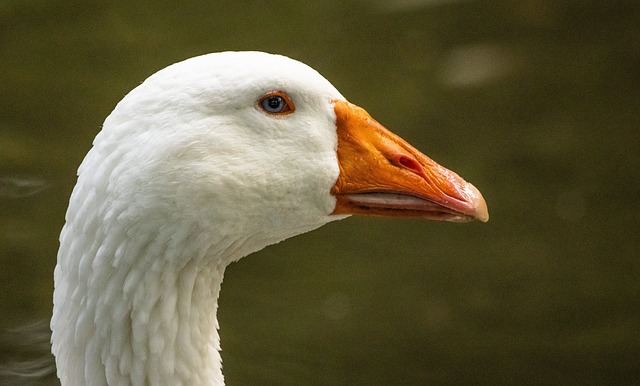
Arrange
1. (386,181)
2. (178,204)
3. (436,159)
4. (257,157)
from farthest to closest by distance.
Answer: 1. (436,159)
2. (386,181)
3. (257,157)
4. (178,204)

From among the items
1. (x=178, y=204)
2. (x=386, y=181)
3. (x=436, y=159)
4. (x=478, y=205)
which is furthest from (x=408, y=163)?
(x=436, y=159)

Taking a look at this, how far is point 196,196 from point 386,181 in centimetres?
59

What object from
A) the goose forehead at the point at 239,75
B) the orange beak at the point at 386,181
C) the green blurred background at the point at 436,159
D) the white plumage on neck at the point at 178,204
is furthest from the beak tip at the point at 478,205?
the green blurred background at the point at 436,159

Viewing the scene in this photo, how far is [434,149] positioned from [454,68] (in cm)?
89

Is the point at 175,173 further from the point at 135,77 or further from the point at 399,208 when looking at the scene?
the point at 135,77

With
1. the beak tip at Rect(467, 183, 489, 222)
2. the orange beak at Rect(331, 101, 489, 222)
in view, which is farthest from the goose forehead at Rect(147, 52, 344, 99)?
the beak tip at Rect(467, 183, 489, 222)

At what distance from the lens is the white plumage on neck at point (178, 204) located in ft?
8.71

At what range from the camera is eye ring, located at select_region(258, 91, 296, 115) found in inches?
110

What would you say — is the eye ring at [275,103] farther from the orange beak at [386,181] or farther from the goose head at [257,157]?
the orange beak at [386,181]

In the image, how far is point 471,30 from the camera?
7215 mm

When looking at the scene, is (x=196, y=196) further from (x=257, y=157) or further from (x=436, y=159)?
(x=436, y=159)

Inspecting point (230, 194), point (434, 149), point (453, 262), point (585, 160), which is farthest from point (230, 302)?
point (230, 194)

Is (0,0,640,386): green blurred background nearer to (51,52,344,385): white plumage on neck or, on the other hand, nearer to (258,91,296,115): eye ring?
(51,52,344,385): white plumage on neck

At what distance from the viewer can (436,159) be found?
19.9 feet
